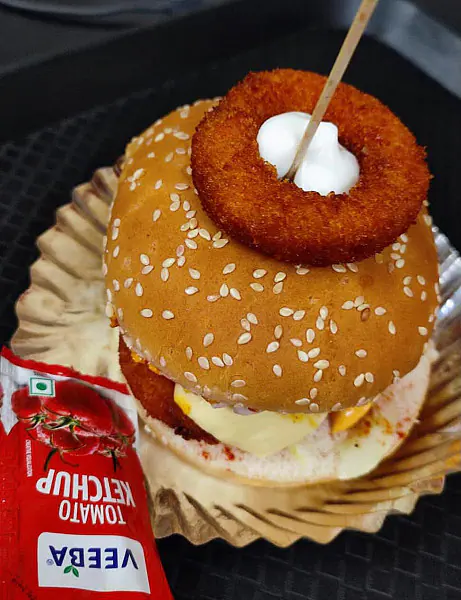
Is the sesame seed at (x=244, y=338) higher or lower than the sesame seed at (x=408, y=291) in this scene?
lower

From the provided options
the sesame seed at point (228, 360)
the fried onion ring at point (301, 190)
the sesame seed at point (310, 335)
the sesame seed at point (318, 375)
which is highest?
the fried onion ring at point (301, 190)

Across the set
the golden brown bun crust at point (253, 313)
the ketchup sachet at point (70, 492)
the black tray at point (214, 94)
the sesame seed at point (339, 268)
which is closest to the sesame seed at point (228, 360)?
the golden brown bun crust at point (253, 313)

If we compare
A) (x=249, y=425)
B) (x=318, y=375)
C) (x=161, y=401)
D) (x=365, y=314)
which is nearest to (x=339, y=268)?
(x=365, y=314)

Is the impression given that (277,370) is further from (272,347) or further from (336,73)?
(336,73)

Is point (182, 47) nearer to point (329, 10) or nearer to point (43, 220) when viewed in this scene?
point (329, 10)

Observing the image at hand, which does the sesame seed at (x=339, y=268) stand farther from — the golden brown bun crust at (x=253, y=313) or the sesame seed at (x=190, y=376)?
the sesame seed at (x=190, y=376)

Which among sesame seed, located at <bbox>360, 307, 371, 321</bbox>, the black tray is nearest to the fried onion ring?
sesame seed, located at <bbox>360, 307, 371, 321</bbox>
